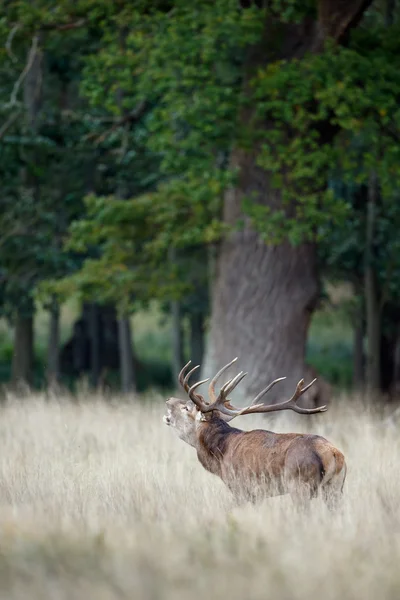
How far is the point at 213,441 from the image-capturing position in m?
8.73

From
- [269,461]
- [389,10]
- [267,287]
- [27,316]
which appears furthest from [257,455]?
[27,316]

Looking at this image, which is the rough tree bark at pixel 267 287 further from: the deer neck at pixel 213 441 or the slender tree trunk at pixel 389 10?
the deer neck at pixel 213 441

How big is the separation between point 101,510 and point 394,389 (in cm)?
2079

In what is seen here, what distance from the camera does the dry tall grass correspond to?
546cm

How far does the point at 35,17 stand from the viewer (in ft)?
51.9

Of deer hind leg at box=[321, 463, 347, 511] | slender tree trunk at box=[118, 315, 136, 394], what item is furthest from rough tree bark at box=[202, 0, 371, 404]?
slender tree trunk at box=[118, 315, 136, 394]

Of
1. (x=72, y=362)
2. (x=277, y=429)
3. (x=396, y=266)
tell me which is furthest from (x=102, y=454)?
(x=72, y=362)

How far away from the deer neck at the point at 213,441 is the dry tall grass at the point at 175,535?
0.66 feet

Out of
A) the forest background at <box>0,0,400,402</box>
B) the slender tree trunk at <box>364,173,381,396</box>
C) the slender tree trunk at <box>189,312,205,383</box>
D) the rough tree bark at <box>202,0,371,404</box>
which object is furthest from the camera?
the slender tree trunk at <box>189,312,205,383</box>

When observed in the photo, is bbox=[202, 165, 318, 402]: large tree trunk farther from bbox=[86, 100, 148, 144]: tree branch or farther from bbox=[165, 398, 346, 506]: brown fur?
bbox=[165, 398, 346, 506]: brown fur

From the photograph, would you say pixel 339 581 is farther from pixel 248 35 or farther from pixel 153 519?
pixel 248 35

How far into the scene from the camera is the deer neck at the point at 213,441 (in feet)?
28.4

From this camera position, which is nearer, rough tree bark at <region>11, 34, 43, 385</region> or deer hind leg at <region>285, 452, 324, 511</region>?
deer hind leg at <region>285, 452, 324, 511</region>

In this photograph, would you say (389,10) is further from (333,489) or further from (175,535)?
(175,535)
